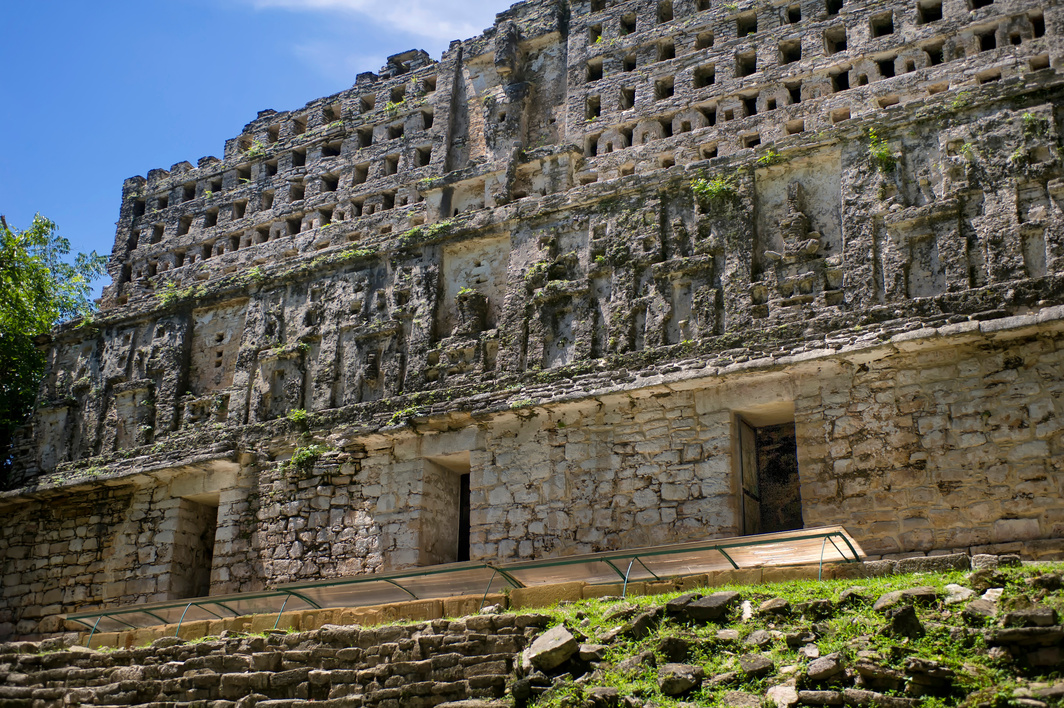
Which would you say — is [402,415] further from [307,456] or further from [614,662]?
[614,662]

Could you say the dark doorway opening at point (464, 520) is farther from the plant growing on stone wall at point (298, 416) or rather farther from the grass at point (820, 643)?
the grass at point (820, 643)

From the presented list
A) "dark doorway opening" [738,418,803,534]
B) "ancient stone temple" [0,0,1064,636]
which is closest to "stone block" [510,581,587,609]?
"ancient stone temple" [0,0,1064,636]

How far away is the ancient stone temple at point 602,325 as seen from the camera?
10789 mm

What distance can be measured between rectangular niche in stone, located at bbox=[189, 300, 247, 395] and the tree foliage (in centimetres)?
430

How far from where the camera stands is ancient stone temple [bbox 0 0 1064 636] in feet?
35.4

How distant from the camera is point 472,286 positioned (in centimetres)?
1491

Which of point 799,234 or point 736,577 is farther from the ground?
point 799,234

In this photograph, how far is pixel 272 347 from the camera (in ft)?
52.4

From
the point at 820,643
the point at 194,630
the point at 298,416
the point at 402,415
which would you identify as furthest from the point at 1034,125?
the point at 194,630

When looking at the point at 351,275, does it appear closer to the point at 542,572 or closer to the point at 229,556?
the point at 229,556

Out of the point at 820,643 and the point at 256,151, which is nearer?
the point at 820,643

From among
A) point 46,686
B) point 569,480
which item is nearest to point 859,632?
point 569,480

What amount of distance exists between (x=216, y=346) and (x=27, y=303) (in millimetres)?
7134

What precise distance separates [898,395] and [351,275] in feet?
28.1
